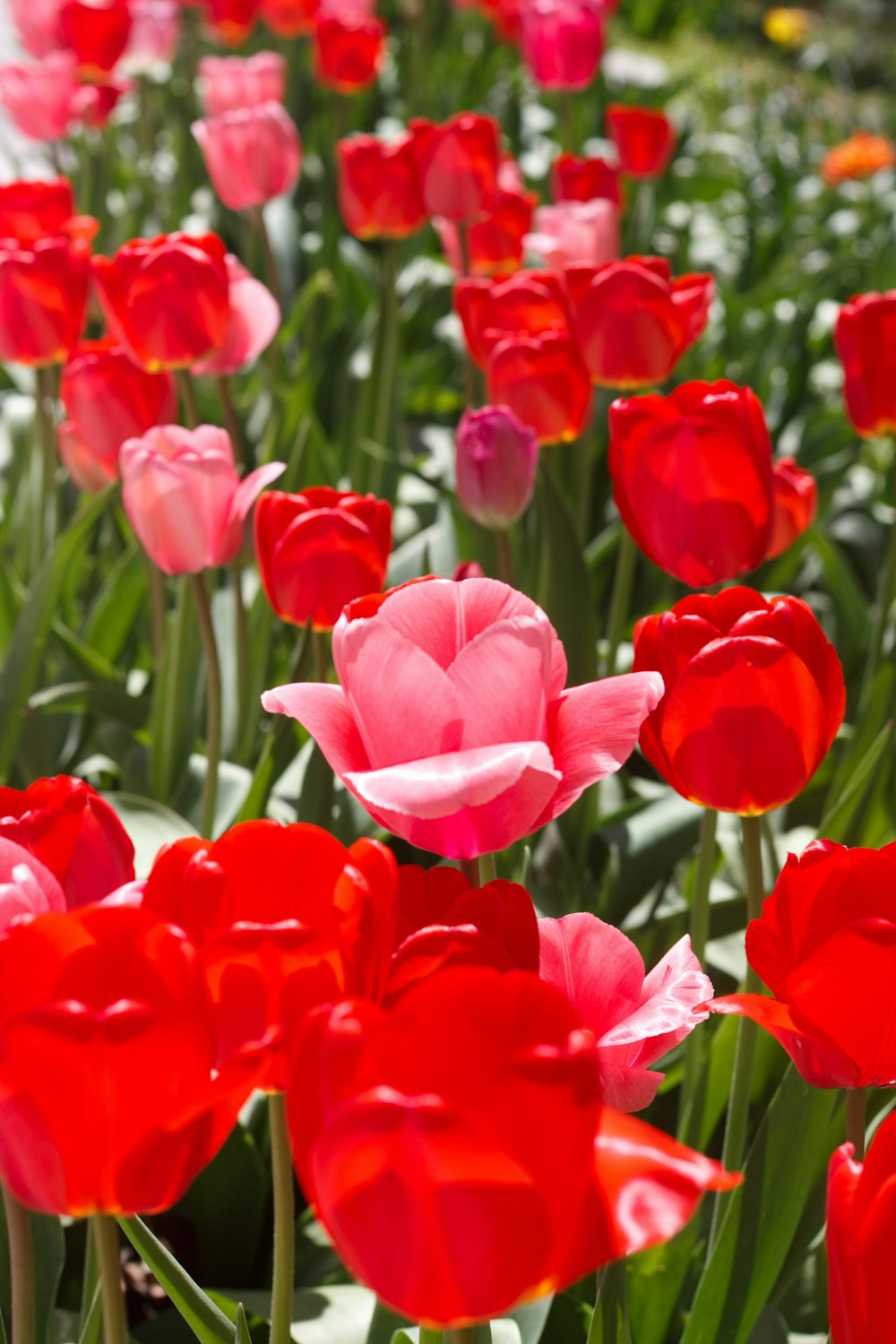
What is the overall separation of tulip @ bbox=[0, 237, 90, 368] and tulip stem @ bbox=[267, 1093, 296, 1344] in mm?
945

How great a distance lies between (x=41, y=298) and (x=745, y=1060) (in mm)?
907

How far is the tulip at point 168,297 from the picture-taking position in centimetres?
121

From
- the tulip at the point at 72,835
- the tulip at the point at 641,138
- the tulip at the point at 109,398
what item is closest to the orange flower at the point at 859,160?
the tulip at the point at 641,138

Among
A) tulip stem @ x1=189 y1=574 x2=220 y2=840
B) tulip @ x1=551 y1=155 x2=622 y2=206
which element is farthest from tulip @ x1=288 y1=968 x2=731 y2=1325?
tulip @ x1=551 y1=155 x2=622 y2=206

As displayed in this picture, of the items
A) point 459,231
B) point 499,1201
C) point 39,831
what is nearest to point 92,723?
point 459,231

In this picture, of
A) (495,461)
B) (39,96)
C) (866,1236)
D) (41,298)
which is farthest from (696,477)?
(39,96)

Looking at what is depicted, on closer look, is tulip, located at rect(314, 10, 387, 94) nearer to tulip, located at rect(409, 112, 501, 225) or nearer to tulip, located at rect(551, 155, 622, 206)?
tulip, located at rect(551, 155, 622, 206)

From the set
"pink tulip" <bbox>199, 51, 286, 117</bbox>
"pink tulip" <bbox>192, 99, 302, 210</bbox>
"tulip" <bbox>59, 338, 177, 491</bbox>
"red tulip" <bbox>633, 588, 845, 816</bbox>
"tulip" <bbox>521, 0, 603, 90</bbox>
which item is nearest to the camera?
"red tulip" <bbox>633, 588, 845, 816</bbox>

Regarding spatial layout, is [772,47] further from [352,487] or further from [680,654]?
[680,654]

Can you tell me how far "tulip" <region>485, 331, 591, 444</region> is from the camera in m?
1.21

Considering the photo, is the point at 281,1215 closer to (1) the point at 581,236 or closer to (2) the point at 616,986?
(2) the point at 616,986

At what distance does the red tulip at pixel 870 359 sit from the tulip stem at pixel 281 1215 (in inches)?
35.7

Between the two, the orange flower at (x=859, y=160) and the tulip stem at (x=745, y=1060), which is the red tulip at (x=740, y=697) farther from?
the orange flower at (x=859, y=160)

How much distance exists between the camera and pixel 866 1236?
43cm
